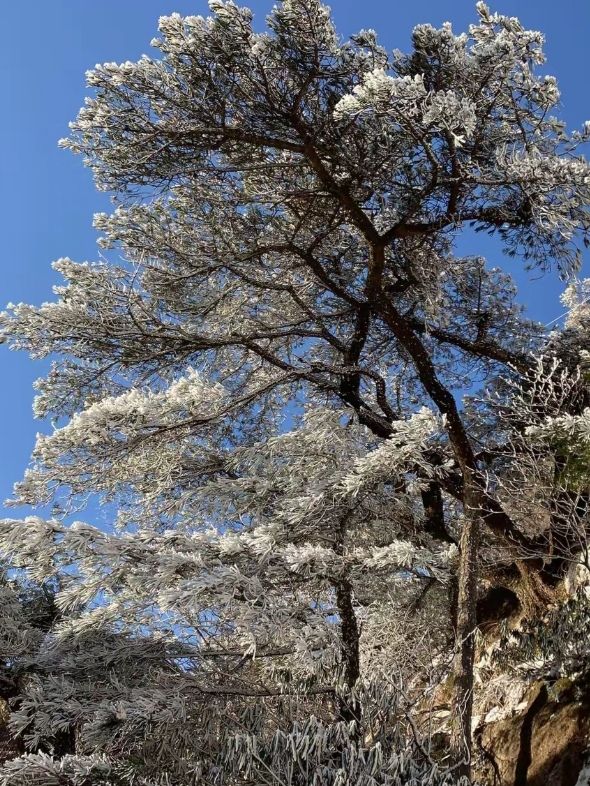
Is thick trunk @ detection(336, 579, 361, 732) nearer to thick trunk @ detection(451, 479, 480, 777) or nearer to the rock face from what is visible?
thick trunk @ detection(451, 479, 480, 777)

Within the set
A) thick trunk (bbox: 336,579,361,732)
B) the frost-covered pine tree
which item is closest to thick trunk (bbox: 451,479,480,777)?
the frost-covered pine tree

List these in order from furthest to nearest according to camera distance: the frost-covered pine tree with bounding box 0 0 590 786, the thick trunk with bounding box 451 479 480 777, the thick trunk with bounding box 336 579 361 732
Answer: the thick trunk with bounding box 336 579 361 732, the thick trunk with bounding box 451 479 480 777, the frost-covered pine tree with bounding box 0 0 590 786

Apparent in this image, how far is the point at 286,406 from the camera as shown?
10.8 m

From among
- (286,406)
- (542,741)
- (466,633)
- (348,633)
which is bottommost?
(542,741)

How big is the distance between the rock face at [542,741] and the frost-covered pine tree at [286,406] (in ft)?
3.79

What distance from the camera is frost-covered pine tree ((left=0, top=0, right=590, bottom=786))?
646cm

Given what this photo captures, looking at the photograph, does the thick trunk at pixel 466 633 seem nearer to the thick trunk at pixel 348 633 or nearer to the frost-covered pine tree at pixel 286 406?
the frost-covered pine tree at pixel 286 406

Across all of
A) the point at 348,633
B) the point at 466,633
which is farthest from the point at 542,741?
the point at 348,633

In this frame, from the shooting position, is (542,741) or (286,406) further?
(286,406)

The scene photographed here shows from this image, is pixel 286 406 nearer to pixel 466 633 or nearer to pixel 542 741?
pixel 466 633

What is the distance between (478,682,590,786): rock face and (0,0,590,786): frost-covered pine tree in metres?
1.16

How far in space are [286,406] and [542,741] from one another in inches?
214

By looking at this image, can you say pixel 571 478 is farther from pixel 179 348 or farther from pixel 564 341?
pixel 179 348

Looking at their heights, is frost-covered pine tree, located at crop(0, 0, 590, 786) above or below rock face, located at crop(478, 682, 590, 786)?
above
